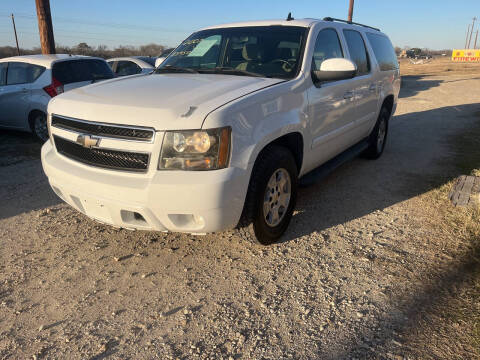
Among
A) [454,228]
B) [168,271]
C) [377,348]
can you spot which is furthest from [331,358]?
[454,228]

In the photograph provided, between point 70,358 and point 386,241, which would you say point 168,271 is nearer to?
point 70,358

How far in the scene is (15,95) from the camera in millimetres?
6973

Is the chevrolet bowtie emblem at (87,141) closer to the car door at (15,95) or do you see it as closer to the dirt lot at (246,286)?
the dirt lot at (246,286)

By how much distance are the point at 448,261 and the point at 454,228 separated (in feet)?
2.34

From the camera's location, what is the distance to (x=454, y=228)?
3.72 m

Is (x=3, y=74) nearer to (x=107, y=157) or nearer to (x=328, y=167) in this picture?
(x=107, y=157)

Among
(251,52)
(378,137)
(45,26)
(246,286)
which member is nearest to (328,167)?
(251,52)

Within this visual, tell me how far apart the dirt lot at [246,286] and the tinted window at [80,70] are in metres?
3.14

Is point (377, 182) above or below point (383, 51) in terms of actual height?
below

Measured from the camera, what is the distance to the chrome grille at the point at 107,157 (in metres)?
2.60

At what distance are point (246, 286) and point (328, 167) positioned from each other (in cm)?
190

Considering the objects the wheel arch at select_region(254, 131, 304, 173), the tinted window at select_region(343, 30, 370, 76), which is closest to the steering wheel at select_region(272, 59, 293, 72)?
the wheel arch at select_region(254, 131, 304, 173)

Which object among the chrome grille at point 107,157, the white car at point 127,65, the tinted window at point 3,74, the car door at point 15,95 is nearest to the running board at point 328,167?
the chrome grille at point 107,157

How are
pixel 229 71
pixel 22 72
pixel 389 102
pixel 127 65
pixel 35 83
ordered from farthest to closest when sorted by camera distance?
pixel 127 65 < pixel 22 72 < pixel 35 83 < pixel 389 102 < pixel 229 71
